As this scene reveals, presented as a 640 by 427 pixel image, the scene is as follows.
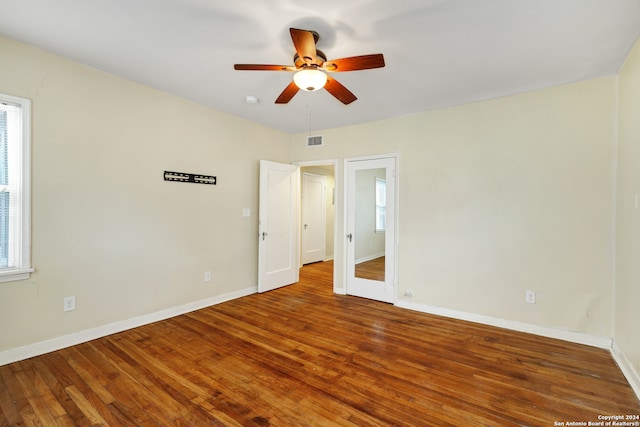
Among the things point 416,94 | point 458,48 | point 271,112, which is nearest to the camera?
point 458,48

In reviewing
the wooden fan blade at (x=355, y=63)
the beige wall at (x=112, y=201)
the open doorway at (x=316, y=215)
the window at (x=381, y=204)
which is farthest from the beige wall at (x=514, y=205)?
the open doorway at (x=316, y=215)

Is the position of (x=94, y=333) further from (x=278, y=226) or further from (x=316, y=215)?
(x=316, y=215)

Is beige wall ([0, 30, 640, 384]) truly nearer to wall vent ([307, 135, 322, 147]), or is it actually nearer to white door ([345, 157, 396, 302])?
white door ([345, 157, 396, 302])

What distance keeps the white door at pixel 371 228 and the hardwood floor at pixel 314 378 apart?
969mm

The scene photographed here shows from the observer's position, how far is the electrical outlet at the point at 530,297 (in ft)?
10.1

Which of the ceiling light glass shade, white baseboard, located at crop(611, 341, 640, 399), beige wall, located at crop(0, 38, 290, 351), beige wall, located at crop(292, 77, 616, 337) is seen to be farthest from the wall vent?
white baseboard, located at crop(611, 341, 640, 399)

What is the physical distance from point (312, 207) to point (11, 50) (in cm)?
525

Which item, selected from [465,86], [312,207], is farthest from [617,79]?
[312,207]

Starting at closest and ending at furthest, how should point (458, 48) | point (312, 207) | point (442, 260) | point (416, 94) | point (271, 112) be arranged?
point (458, 48) → point (416, 94) → point (442, 260) → point (271, 112) → point (312, 207)

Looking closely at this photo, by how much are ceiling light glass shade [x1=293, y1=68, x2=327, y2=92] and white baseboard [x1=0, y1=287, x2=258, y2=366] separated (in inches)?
119

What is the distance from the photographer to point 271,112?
3.93m

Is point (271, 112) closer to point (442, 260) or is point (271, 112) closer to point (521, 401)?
point (442, 260)

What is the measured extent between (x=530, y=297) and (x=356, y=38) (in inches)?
125

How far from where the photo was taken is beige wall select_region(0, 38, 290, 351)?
2502mm
